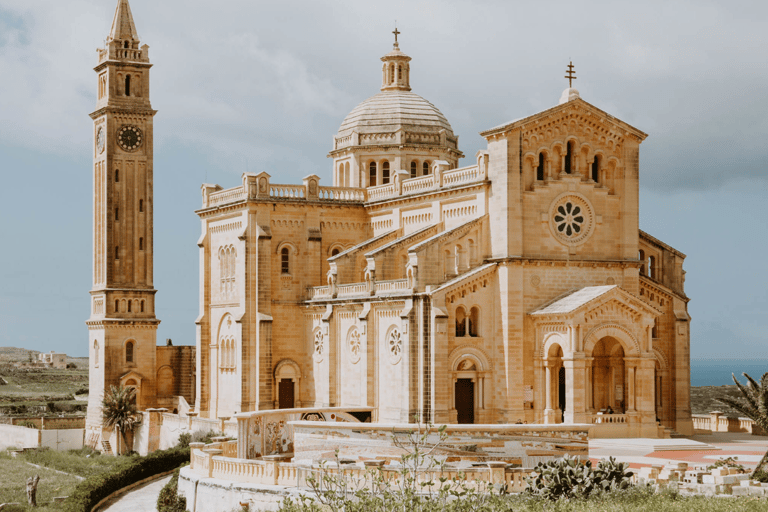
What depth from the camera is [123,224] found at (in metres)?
74.3

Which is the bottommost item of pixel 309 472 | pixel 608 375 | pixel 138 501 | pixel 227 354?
pixel 138 501

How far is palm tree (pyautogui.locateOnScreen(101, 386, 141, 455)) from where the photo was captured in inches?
2689

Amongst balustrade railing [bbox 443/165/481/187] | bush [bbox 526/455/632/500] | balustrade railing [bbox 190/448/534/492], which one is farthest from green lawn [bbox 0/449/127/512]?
bush [bbox 526/455/632/500]

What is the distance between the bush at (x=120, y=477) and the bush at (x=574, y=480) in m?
19.1

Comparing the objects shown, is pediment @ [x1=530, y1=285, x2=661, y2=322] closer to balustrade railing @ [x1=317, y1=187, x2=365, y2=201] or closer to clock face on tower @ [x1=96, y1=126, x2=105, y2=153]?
balustrade railing @ [x1=317, y1=187, x2=365, y2=201]

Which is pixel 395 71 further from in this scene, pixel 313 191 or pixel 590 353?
pixel 590 353

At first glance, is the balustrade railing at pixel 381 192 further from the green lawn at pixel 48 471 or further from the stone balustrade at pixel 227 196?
the green lawn at pixel 48 471

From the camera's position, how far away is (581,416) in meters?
48.3

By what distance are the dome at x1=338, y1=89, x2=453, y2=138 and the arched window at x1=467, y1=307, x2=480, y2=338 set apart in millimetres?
17394

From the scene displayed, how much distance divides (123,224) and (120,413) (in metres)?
12.3

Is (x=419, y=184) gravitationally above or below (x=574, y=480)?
above

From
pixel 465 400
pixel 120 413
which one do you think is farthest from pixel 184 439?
pixel 465 400

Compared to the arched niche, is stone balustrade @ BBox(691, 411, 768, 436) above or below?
below

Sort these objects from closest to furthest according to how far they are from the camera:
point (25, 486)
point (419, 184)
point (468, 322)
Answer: point (468, 322), point (25, 486), point (419, 184)
